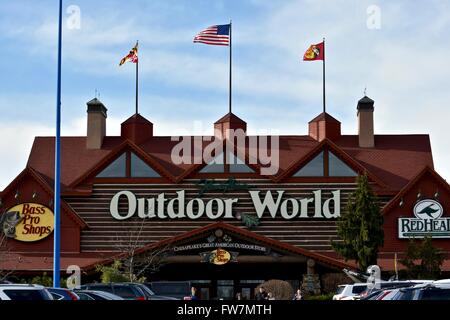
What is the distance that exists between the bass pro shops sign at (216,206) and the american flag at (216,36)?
9021 millimetres

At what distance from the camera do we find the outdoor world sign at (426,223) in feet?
165

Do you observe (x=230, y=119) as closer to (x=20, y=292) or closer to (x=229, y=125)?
(x=229, y=125)

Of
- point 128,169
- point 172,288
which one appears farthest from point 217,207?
point 172,288

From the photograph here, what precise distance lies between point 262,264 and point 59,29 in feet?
80.5

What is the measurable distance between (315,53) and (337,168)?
7.91 metres

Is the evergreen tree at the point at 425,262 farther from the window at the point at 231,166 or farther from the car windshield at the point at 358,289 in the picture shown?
the car windshield at the point at 358,289

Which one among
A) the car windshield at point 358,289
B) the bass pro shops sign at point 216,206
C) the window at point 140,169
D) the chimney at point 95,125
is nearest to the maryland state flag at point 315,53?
the bass pro shops sign at point 216,206

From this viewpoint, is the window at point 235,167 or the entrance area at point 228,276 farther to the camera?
the window at point 235,167

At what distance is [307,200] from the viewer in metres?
51.9

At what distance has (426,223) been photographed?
5059 centimetres

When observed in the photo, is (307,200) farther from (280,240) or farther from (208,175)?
(208,175)

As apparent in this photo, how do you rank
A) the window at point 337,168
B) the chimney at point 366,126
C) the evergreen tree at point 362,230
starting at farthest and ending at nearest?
the chimney at point 366,126, the window at point 337,168, the evergreen tree at point 362,230

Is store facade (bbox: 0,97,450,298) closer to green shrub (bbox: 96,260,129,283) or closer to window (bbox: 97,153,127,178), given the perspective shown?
window (bbox: 97,153,127,178)
